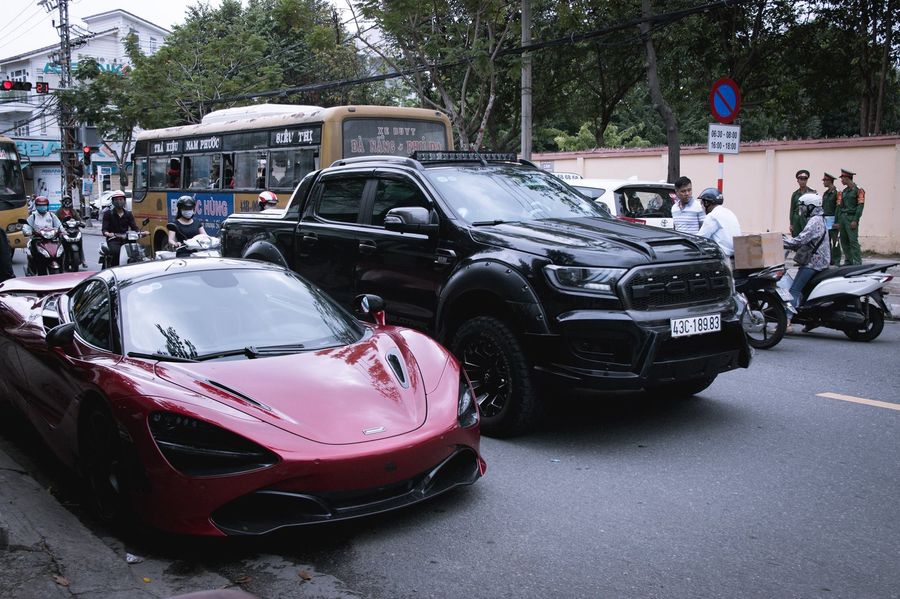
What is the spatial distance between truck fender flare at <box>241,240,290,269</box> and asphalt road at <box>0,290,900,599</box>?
2.85 metres

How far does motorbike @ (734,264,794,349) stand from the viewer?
374 inches

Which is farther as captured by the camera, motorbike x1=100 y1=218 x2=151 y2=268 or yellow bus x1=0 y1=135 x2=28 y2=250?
Result: yellow bus x1=0 y1=135 x2=28 y2=250

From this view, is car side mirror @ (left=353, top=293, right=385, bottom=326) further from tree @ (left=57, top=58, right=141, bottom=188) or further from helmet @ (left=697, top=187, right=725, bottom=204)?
tree @ (left=57, top=58, right=141, bottom=188)

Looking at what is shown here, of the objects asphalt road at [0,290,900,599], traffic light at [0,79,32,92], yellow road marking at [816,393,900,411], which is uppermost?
traffic light at [0,79,32,92]

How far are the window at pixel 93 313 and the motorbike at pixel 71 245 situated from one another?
36.5 feet

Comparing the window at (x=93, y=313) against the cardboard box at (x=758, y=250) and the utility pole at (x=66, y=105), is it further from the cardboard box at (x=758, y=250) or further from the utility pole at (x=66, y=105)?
the utility pole at (x=66, y=105)

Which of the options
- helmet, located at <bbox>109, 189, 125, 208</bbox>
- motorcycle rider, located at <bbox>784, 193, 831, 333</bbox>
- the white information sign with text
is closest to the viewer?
motorcycle rider, located at <bbox>784, 193, 831, 333</bbox>

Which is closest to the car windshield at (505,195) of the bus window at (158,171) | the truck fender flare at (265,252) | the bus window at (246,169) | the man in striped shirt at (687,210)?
the truck fender flare at (265,252)

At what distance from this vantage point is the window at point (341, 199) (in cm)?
777

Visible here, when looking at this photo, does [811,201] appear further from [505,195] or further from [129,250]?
[129,250]

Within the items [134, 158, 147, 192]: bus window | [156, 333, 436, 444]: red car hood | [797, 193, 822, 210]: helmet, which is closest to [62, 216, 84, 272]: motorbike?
[134, 158, 147, 192]: bus window

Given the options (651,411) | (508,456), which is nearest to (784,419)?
(651,411)

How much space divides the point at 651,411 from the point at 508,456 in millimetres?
1563

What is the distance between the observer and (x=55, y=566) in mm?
3867
